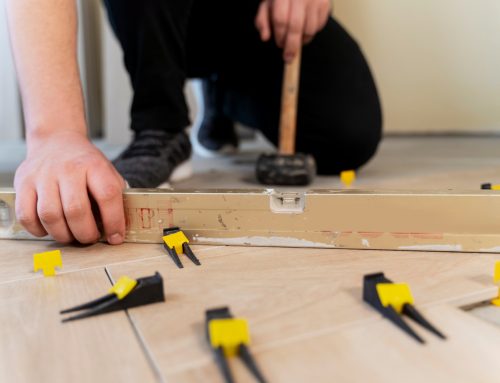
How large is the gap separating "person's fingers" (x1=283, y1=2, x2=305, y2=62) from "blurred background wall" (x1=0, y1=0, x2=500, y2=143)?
1410 mm

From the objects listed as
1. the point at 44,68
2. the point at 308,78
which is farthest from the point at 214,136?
the point at 44,68

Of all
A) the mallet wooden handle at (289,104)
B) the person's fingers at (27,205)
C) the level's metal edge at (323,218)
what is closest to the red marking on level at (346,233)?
the level's metal edge at (323,218)

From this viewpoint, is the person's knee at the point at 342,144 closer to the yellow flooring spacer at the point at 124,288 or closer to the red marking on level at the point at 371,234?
the red marking on level at the point at 371,234

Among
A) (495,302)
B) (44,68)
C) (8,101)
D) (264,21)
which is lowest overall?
(495,302)

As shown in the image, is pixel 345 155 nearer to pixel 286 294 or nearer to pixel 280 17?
pixel 280 17

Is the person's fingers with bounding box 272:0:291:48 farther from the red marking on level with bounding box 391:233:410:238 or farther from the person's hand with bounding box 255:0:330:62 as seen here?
the red marking on level with bounding box 391:233:410:238

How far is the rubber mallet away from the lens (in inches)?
44.1

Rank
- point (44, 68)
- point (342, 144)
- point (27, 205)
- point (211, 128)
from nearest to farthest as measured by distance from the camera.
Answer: point (27, 205)
point (44, 68)
point (342, 144)
point (211, 128)

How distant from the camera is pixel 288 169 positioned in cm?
112

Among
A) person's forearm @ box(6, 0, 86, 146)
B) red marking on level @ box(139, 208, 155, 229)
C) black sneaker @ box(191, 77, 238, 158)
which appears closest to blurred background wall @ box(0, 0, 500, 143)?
black sneaker @ box(191, 77, 238, 158)

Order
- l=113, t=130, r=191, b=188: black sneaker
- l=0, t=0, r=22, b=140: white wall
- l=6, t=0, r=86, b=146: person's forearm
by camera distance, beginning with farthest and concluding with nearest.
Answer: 1. l=0, t=0, r=22, b=140: white wall
2. l=113, t=130, r=191, b=188: black sneaker
3. l=6, t=0, r=86, b=146: person's forearm

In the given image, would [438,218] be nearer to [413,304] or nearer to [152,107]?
[413,304]

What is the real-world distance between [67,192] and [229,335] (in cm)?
32

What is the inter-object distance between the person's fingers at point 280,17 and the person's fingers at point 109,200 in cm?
59
